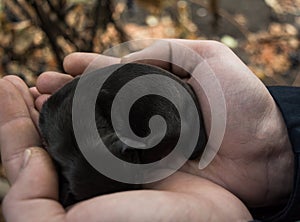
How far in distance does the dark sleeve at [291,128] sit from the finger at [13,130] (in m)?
0.55

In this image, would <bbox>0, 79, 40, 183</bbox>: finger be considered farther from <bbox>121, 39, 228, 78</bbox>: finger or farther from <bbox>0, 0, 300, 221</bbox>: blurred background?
<bbox>0, 0, 300, 221</bbox>: blurred background

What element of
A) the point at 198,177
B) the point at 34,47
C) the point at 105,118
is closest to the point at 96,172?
the point at 105,118

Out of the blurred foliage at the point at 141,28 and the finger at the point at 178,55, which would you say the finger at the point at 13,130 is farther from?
the blurred foliage at the point at 141,28

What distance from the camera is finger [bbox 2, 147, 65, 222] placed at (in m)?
0.94

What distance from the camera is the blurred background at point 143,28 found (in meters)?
1.68

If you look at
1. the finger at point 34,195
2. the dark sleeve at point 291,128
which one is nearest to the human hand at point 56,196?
the finger at point 34,195

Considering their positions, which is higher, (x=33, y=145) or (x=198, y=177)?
(x=33, y=145)

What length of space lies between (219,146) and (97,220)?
41cm

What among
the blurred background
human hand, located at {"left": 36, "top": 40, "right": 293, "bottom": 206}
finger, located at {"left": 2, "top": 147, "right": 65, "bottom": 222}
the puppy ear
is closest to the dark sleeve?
human hand, located at {"left": 36, "top": 40, "right": 293, "bottom": 206}

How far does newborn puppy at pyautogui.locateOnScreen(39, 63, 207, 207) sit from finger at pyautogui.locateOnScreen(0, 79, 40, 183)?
0.05 meters

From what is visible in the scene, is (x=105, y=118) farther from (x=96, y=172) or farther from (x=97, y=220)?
(x=97, y=220)

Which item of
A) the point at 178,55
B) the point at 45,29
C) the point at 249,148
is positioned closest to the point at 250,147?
the point at 249,148

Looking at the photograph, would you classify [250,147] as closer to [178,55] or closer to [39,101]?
[178,55]

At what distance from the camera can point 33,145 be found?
1.10 meters
